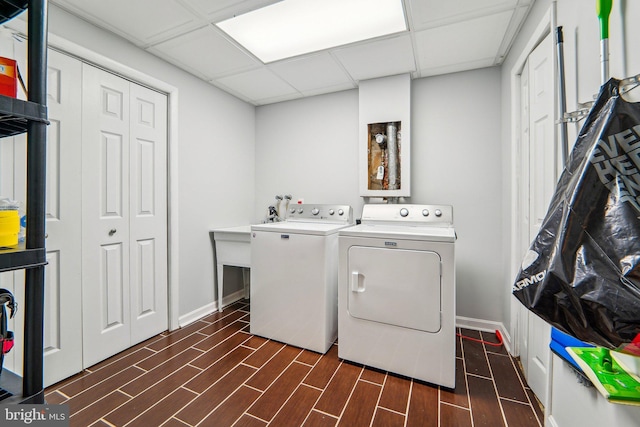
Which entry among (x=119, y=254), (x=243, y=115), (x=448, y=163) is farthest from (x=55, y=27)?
(x=448, y=163)

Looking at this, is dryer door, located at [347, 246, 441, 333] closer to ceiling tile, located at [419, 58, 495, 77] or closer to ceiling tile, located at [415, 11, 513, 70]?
ceiling tile, located at [415, 11, 513, 70]

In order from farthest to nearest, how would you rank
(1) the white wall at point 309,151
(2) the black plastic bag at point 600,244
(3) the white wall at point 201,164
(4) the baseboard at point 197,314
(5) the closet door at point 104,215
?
(1) the white wall at point 309,151, (4) the baseboard at point 197,314, (3) the white wall at point 201,164, (5) the closet door at point 104,215, (2) the black plastic bag at point 600,244

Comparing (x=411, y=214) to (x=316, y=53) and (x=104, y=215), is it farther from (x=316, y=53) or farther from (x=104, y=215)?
(x=104, y=215)

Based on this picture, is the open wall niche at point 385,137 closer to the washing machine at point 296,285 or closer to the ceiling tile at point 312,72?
the ceiling tile at point 312,72

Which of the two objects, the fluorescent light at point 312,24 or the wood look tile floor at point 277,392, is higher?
the fluorescent light at point 312,24

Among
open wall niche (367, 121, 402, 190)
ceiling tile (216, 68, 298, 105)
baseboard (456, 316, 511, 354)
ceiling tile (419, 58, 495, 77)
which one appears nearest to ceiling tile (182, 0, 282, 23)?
ceiling tile (216, 68, 298, 105)

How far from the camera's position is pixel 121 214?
2.13 m

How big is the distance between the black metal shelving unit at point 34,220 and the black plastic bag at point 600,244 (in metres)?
1.30

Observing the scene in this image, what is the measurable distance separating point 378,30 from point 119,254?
2609 millimetres

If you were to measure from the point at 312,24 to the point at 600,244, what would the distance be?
211cm

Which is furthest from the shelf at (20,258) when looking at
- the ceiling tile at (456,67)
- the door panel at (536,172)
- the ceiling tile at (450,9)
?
the ceiling tile at (456,67)

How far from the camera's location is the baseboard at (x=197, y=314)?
2.59 meters

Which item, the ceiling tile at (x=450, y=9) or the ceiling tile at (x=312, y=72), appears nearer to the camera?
the ceiling tile at (x=450, y=9)

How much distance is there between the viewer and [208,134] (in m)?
2.86
